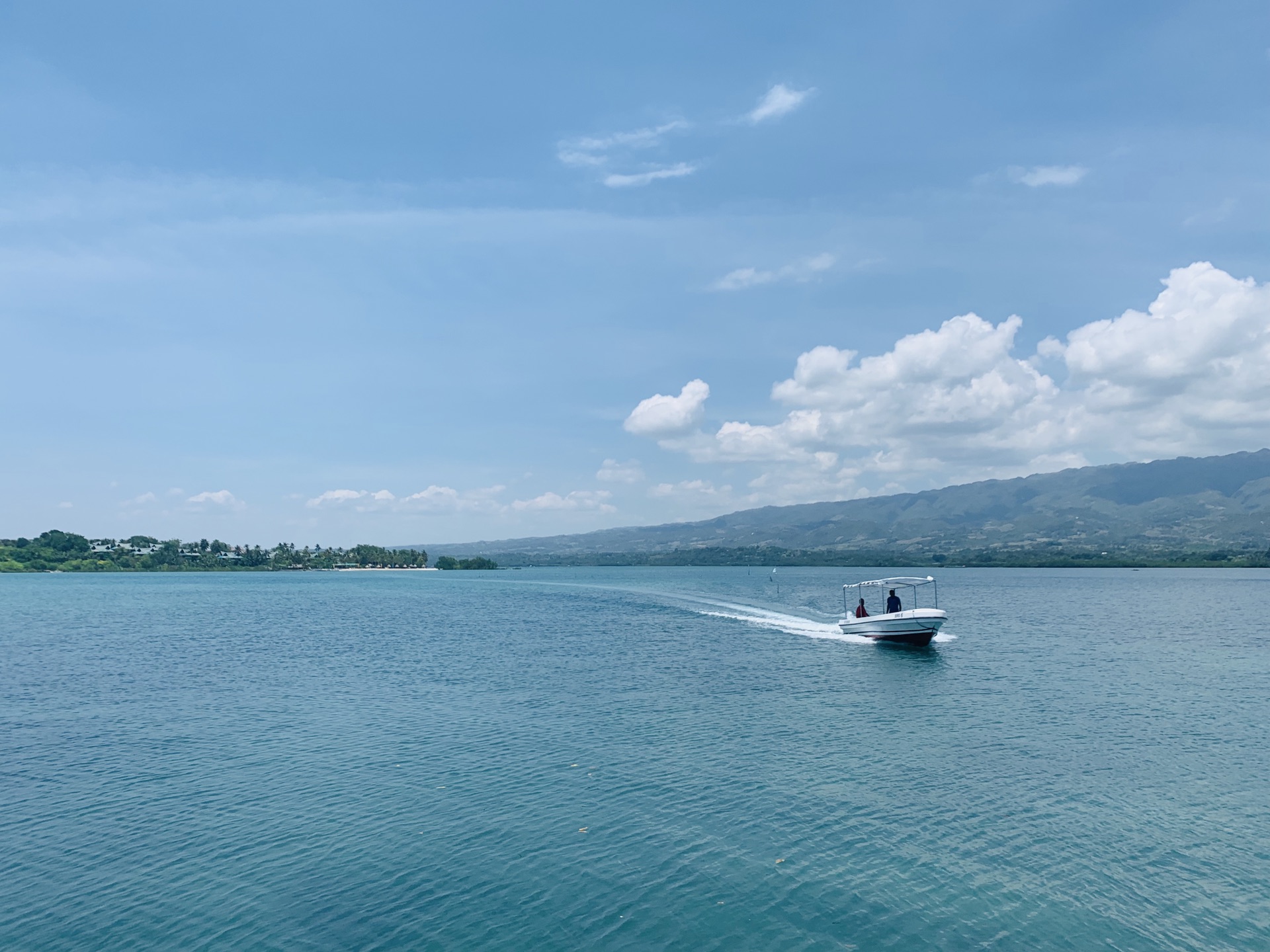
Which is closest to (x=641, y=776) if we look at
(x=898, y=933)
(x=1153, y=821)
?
(x=898, y=933)

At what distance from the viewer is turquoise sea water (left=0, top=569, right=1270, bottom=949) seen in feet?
68.4

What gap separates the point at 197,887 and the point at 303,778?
1033 cm

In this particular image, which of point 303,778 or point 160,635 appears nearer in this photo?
point 303,778

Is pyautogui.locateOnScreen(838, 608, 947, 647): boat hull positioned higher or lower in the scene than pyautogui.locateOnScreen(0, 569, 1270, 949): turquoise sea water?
higher

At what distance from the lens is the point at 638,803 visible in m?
29.5

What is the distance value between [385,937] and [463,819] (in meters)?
8.26

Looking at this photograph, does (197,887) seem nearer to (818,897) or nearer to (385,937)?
(385,937)

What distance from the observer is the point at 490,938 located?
19.9m

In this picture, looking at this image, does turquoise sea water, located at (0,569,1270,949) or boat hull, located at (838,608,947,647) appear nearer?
turquoise sea water, located at (0,569,1270,949)

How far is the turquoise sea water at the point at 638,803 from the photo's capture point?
20859 mm

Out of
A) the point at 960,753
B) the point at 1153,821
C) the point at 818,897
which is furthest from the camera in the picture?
the point at 960,753

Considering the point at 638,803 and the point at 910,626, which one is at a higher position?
the point at 910,626

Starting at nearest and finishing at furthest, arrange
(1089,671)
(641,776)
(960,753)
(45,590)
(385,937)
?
(385,937) → (641,776) → (960,753) → (1089,671) → (45,590)

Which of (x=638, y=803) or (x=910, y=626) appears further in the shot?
(x=910, y=626)
